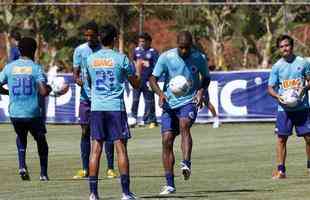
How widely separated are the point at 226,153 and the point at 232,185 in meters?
5.70

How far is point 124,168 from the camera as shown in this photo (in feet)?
43.8

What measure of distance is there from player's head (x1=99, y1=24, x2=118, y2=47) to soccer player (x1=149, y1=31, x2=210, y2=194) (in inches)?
52.7

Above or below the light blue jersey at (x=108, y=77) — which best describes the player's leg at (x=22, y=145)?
below

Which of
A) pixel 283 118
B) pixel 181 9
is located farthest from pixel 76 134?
pixel 181 9

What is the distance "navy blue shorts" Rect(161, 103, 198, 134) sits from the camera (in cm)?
1466

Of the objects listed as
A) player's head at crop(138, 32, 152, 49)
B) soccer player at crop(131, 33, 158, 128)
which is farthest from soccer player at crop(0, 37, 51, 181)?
player's head at crop(138, 32, 152, 49)

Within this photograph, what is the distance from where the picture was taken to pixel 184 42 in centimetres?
1452

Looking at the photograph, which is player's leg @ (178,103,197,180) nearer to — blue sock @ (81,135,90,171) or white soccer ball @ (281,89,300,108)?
white soccer ball @ (281,89,300,108)

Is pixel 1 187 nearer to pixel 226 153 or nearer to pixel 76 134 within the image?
pixel 226 153

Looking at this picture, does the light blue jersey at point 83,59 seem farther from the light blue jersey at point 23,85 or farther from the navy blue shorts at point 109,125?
the navy blue shorts at point 109,125

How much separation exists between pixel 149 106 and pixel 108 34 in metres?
15.5

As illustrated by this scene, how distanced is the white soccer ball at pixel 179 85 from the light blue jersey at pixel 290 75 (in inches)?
91.6

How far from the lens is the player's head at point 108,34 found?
13.3 metres

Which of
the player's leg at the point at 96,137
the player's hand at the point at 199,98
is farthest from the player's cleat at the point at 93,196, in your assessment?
the player's hand at the point at 199,98
